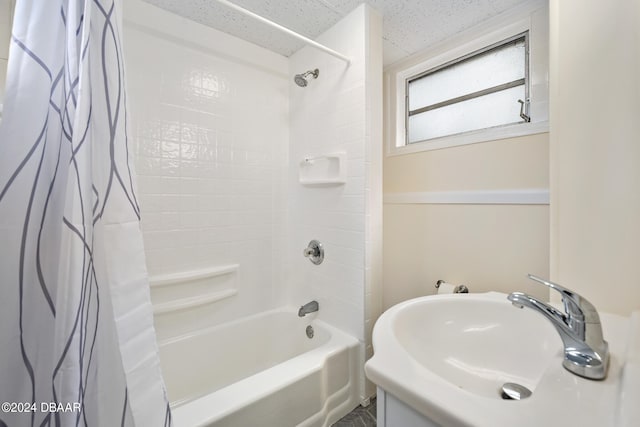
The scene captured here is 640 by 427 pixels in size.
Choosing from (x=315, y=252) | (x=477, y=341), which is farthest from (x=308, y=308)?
(x=477, y=341)

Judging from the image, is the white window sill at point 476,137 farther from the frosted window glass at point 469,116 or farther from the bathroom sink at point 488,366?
the bathroom sink at point 488,366

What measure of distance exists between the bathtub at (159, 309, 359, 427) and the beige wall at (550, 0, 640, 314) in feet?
3.33

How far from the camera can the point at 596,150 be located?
2.59 feet

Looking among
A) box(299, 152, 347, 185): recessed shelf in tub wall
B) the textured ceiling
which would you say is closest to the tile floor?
box(299, 152, 347, 185): recessed shelf in tub wall

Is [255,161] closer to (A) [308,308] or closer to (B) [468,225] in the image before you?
(A) [308,308]

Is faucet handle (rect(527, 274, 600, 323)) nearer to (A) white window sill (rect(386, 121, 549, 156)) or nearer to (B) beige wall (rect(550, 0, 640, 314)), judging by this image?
(B) beige wall (rect(550, 0, 640, 314))

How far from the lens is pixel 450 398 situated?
48cm

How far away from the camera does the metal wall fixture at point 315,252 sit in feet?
5.37

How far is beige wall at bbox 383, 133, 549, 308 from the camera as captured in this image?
1149 mm

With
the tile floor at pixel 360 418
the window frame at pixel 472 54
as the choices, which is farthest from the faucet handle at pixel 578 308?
the tile floor at pixel 360 418

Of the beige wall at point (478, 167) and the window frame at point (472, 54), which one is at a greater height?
the window frame at point (472, 54)

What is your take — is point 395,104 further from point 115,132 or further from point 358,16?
point 115,132

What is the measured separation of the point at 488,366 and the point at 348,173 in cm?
102

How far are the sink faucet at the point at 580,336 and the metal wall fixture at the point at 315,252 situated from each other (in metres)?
1.13
